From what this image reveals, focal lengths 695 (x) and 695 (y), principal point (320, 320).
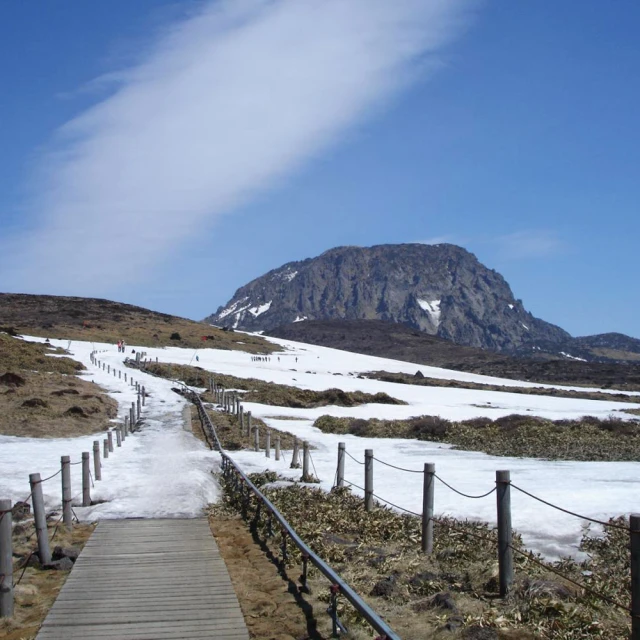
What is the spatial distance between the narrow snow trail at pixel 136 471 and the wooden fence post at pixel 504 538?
7.56 meters

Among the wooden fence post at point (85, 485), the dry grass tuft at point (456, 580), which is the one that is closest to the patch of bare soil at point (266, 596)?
the dry grass tuft at point (456, 580)

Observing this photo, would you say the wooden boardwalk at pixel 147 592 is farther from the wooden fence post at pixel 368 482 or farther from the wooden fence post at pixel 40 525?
the wooden fence post at pixel 368 482

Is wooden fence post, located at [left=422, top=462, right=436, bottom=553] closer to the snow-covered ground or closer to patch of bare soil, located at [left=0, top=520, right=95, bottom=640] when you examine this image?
the snow-covered ground

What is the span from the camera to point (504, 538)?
8219mm

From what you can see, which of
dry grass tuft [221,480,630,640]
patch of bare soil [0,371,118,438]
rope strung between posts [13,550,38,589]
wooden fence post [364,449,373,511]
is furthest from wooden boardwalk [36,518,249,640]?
patch of bare soil [0,371,118,438]

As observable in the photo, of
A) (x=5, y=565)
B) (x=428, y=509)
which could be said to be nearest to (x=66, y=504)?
(x=5, y=565)

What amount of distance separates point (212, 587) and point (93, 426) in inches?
875

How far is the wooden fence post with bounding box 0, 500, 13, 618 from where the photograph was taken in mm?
8094

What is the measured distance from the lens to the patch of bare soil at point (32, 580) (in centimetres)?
778

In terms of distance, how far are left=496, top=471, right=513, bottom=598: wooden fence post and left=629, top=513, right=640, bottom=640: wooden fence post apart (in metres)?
2.29

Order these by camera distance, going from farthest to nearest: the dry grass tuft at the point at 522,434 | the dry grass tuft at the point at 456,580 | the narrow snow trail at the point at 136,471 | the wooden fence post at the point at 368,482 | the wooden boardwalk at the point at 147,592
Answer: the dry grass tuft at the point at 522,434 → the narrow snow trail at the point at 136,471 → the wooden fence post at the point at 368,482 → the wooden boardwalk at the point at 147,592 → the dry grass tuft at the point at 456,580

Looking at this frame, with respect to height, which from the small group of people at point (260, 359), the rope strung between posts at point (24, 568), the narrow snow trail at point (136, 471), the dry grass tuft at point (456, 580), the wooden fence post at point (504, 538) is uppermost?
the small group of people at point (260, 359)

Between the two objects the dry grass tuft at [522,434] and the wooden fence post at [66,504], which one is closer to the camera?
the wooden fence post at [66,504]

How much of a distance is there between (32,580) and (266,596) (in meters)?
3.38
